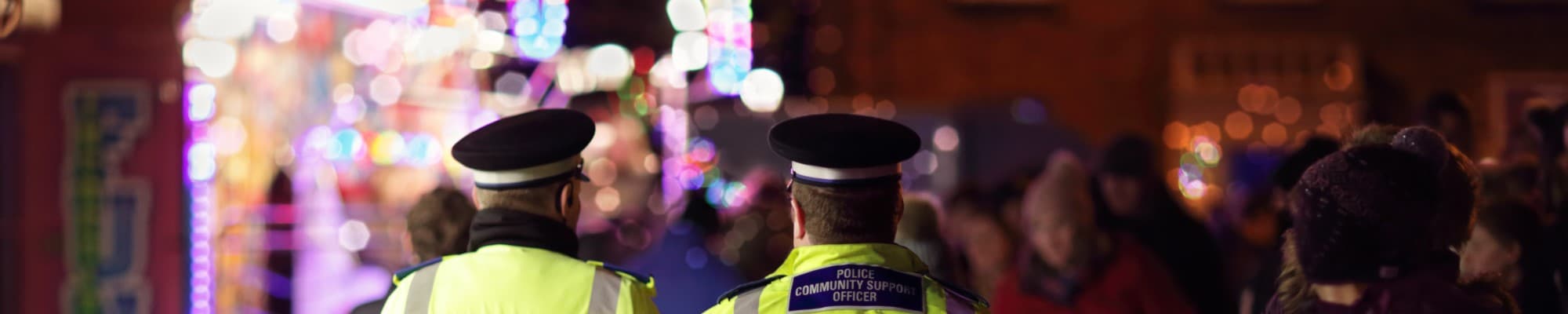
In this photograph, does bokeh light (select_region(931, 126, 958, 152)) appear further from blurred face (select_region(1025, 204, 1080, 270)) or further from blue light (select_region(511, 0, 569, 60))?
blurred face (select_region(1025, 204, 1080, 270))

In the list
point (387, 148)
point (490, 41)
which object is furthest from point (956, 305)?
point (490, 41)

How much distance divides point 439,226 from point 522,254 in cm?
98

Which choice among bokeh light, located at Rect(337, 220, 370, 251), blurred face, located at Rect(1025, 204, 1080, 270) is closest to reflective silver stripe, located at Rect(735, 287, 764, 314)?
blurred face, located at Rect(1025, 204, 1080, 270)

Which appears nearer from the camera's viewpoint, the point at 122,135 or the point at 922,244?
the point at 922,244

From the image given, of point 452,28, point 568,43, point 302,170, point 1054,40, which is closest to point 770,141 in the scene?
point 302,170

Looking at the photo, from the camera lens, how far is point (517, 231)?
132 inches

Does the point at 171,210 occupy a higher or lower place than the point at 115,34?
lower

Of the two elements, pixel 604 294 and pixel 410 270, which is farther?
pixel 410 270

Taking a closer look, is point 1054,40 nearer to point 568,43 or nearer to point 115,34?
point 568,43

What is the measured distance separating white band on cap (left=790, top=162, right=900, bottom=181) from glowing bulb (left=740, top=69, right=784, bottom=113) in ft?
44.8

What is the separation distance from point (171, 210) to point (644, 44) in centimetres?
1204

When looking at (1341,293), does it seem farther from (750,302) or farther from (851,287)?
(750,302)

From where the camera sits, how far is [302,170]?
29.3ft

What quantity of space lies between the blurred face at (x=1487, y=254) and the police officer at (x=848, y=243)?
1.94 m
